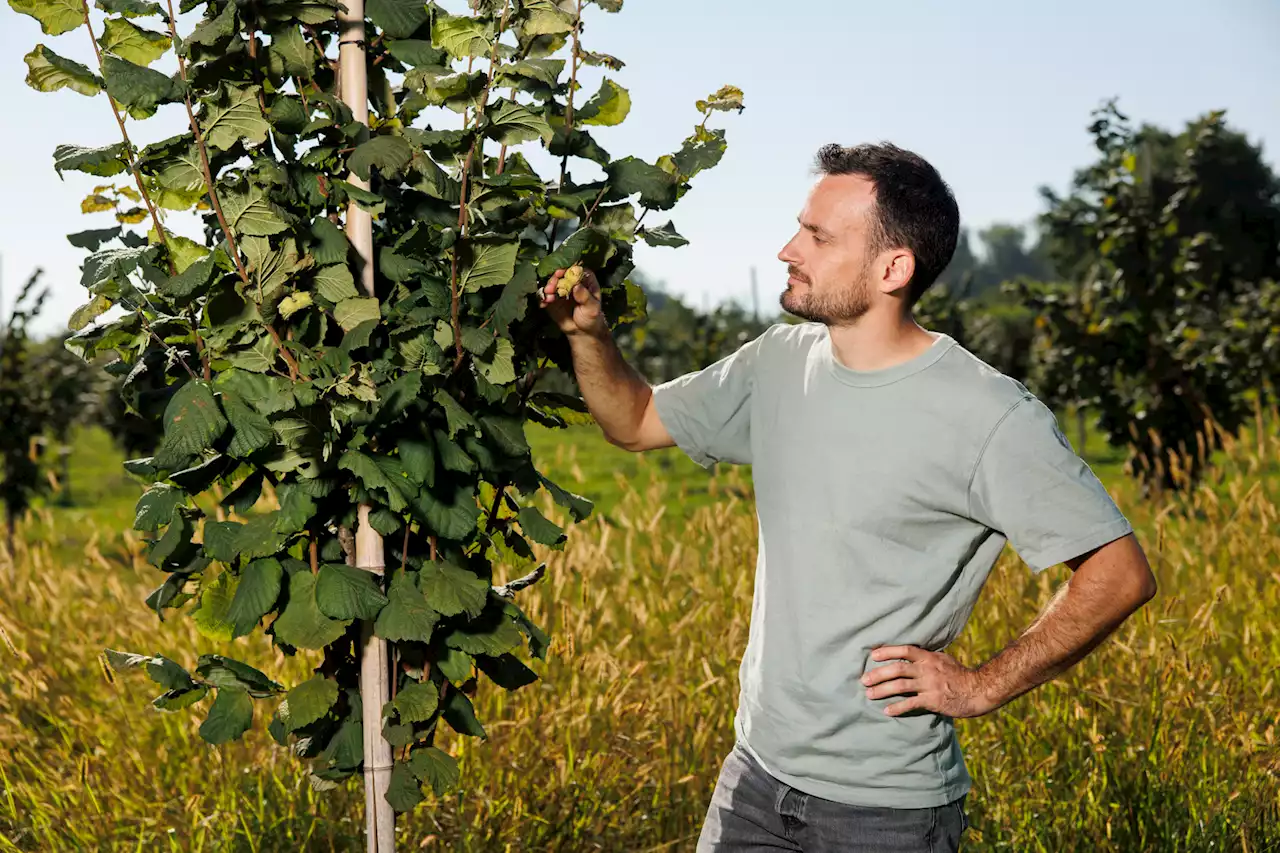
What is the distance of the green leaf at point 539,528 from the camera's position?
7.31ft

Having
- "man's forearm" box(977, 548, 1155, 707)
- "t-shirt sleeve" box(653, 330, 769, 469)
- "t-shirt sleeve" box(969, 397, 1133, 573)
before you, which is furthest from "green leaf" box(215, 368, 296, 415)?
"man's forearm" box(977, 548, 1155, 707)

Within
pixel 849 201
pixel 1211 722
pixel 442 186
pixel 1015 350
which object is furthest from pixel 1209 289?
pixel 1015 350

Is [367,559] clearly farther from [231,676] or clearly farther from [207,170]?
[207,170]

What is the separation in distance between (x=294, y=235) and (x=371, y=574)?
0.64m

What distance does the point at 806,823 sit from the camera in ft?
7.73

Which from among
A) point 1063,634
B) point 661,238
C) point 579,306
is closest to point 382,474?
point 579,306

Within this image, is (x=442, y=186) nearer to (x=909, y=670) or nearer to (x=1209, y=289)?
(x=909, y=670)

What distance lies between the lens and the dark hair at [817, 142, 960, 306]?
7.79 ft

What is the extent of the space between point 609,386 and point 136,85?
110cm

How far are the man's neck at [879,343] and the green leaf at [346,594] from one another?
1.10 m

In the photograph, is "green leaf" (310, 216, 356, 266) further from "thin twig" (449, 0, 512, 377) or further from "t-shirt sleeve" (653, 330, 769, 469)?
"t-shirt sleeve" (653, 330, 769, 469)

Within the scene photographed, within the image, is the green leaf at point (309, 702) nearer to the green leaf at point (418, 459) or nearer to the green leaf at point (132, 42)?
the green leaf at point (418, 459)

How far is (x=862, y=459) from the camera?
91.9 inches

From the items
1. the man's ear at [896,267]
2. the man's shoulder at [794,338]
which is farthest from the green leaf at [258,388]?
the man's ear at [896,267]
